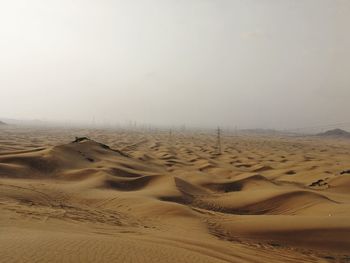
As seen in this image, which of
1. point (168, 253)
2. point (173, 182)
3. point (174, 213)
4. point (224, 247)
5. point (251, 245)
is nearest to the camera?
point (168, 253)

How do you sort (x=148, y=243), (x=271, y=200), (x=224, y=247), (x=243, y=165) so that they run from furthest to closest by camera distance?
(x=243, y=165) < (x=271, y=200) < (x=224, y=247) < (x=148, y=243)

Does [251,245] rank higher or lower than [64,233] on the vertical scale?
lower

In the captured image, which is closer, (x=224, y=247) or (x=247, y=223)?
(x=224, y=247)

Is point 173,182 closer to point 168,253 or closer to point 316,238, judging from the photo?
point 316,238

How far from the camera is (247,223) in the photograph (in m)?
12.5

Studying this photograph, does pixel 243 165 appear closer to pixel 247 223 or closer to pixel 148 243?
pixel 247 223

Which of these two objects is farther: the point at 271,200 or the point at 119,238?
the point at 271,200

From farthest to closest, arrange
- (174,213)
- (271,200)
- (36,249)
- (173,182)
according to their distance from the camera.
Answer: (173,182), (271,200), (174,213), (36,249)

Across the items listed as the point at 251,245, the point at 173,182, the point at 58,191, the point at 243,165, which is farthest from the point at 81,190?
the point at 243,165

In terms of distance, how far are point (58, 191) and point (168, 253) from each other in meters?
11.0

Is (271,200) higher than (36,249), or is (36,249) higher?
(36,249)

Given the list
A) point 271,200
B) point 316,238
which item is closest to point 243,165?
point 271,200

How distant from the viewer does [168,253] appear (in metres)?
7.93

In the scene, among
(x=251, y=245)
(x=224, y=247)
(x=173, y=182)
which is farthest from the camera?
(x=173, y=182)
